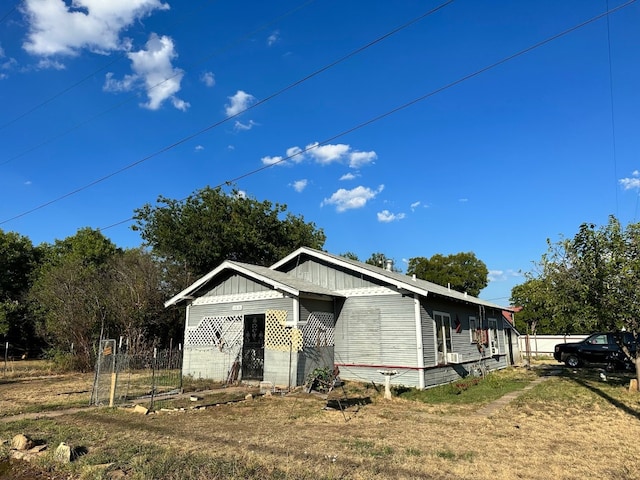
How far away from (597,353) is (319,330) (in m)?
15.0

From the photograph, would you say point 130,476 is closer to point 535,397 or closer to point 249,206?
point 535,397

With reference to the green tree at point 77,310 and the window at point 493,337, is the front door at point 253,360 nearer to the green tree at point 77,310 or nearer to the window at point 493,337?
the green tree at point 77,310

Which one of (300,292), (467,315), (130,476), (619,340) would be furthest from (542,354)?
(130,476)

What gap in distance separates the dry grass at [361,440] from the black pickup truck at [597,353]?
10.4 meters

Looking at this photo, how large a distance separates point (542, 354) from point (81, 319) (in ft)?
106

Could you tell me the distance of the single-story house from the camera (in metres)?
14.4

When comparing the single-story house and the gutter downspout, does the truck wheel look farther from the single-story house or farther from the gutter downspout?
the gutter downspout

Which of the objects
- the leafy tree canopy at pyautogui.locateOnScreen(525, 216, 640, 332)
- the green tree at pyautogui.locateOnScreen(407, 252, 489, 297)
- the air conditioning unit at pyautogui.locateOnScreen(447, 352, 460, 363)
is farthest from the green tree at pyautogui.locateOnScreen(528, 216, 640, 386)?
the green tree at pyautogui.locateOnScreen(407, 252, 489, 297)

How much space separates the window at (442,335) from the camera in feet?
51.6

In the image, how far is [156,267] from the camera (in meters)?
25.8

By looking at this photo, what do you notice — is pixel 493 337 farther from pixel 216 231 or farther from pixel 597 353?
pixel 216 231

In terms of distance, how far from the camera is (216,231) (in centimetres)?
2891

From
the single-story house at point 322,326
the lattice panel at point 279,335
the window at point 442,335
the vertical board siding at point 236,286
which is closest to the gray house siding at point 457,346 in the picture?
the single-story house at point 322,326

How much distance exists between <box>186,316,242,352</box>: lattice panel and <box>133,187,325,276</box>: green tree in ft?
35.9
